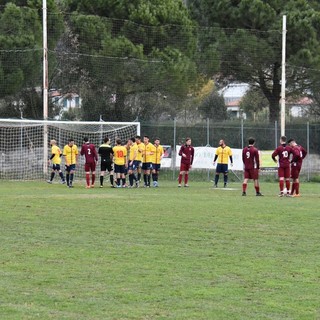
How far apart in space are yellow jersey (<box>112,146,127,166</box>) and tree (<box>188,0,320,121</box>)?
15.8 meters

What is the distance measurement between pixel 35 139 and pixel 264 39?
14.1 m

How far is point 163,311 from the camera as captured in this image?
312 inches

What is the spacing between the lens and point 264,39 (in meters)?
43.2

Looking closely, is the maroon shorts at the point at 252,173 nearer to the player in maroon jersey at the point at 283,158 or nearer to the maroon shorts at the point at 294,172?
the player in maroon jersey at the point at 283,158

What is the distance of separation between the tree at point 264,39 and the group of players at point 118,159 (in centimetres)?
1397

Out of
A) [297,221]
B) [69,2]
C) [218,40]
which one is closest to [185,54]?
[218,40]

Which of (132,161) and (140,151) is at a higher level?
(140,151)

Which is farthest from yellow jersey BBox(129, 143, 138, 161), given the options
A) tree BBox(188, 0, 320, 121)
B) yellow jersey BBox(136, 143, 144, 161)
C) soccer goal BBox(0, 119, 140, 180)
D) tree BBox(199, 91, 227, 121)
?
tree BBox(199, 91, 227, 121)

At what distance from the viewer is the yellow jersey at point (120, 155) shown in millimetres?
29312

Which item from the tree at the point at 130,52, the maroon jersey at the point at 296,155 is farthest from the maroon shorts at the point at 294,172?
the tree at the point at 130,52

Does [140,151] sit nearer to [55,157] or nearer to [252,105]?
[55,157]

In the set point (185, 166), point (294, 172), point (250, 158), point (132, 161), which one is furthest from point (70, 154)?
point (294, 172)

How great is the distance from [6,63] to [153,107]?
9794mm

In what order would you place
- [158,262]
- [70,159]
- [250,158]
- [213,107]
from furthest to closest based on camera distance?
[213,107] → [70,159] → [250,158] → [158,262]
